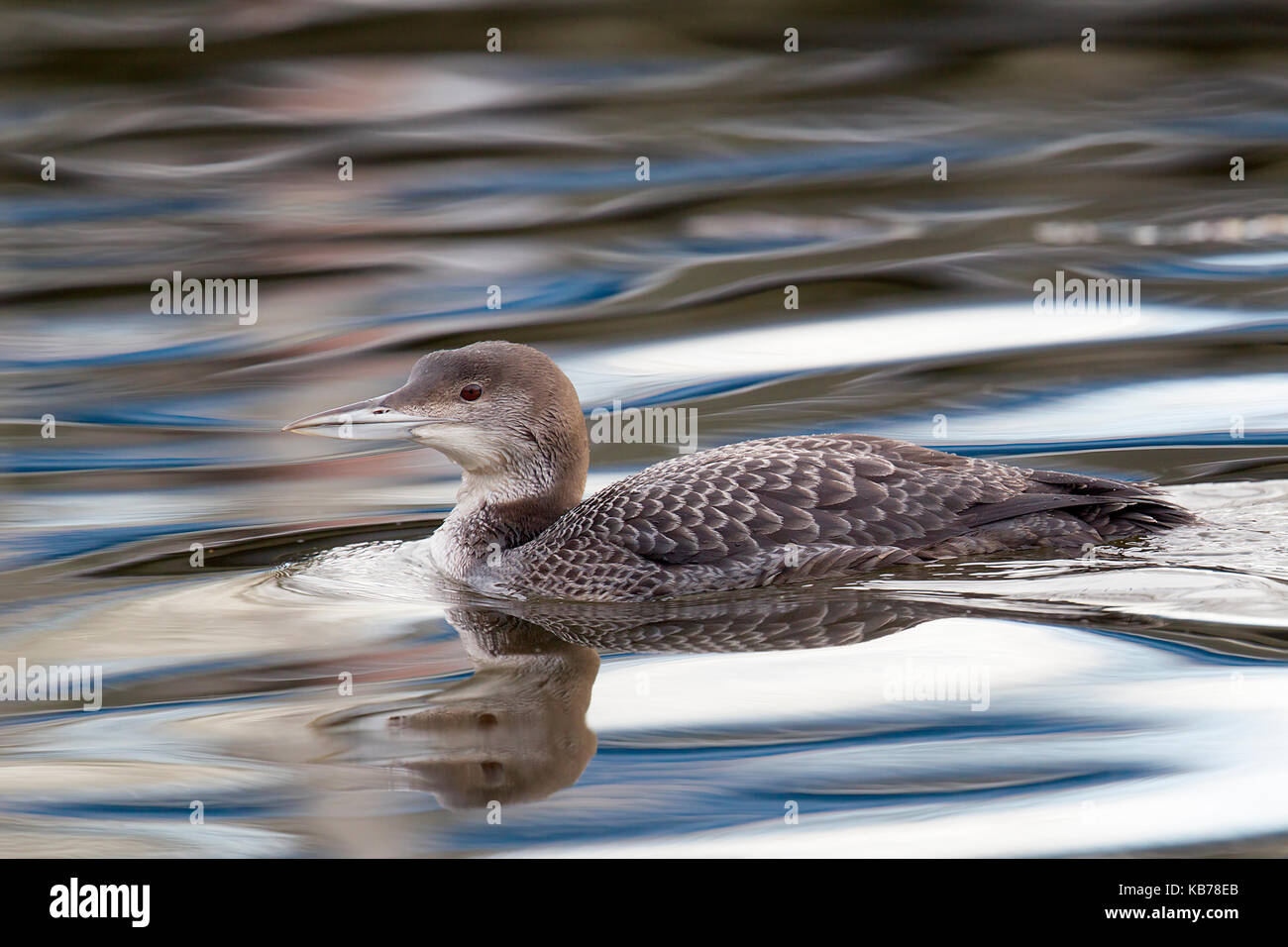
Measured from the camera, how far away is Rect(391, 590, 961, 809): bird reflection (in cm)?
429

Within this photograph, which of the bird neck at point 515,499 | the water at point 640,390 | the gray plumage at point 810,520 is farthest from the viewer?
the bird neck at point 515,499

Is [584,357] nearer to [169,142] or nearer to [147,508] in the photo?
[147,508]

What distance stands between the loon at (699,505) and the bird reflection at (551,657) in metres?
0.13

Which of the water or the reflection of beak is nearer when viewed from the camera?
the water

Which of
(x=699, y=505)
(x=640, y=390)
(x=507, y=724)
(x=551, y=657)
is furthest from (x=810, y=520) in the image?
(x=640, y=390)

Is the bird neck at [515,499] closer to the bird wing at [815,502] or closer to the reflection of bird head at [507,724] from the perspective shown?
the bird wing at [815,502]

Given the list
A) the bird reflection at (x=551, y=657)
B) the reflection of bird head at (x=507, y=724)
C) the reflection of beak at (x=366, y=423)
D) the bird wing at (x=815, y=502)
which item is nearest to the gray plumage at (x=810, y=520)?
the bird wing at (x=815, y=502)

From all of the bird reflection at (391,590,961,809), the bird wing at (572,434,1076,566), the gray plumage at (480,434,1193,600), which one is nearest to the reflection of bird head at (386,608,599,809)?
the bird reflection at (391,590,961,809)

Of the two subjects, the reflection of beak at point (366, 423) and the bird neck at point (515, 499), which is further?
the bird neck at point (515, 499)

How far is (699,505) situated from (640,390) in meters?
2.80

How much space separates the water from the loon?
0.39 ft

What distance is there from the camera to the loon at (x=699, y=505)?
5.61 m

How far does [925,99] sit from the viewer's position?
480 inches

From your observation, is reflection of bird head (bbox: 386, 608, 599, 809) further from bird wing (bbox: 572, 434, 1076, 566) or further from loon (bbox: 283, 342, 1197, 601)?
bird wing (bbox: 572, 434, 1076, 566)
